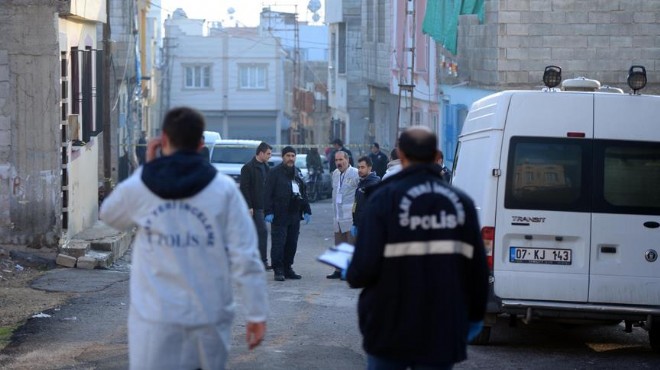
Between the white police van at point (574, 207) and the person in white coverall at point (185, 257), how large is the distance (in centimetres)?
475

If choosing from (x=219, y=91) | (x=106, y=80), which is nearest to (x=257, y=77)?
(x=219, y=91)

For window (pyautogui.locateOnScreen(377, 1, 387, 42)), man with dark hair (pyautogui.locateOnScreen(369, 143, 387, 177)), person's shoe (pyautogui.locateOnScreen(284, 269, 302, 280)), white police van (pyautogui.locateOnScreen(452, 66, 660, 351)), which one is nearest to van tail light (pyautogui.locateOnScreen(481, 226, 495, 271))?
white police van (pyautogui.locateOnScreen(452, 66, 660, 351))

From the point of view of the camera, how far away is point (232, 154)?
2970 centimetres

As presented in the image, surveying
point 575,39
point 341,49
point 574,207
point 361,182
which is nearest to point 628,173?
point 574,207

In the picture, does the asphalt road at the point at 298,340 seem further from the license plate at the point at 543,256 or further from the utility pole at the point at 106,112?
the utility pole at the point at 106,112

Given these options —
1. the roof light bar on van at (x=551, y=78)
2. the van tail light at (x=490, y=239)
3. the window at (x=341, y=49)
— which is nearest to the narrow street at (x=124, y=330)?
the van tail light at (x=490, y=239)

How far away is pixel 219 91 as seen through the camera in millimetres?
64750

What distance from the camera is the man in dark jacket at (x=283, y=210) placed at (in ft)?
48.3

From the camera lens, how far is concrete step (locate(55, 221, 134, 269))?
14766mm

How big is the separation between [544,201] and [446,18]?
16434 mm

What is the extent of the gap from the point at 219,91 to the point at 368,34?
79.5 ft

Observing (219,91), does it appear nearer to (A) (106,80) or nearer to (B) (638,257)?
(A) (106,80)

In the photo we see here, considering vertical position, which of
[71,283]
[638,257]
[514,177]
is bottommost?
[71,283]

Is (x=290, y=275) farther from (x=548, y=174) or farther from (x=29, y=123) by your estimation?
(x=548, y=174)
